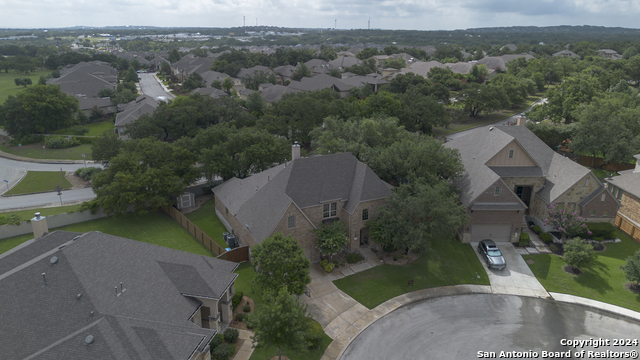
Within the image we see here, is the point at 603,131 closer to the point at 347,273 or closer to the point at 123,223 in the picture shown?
the point at 347,273

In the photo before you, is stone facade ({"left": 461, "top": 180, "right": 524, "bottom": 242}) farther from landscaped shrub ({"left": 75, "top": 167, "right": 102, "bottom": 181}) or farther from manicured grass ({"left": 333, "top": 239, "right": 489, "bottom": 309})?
landscaped shrub ({"left": 75, "top": 167, "right": 102, "bottom": 181})

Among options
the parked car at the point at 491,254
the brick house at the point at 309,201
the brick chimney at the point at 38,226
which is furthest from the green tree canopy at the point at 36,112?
the parked car at the point at 491,254

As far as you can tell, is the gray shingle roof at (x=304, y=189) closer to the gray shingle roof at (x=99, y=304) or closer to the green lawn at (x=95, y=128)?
the gray shingle roof at (x=99, y=304)

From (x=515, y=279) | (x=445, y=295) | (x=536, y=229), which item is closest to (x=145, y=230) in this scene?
(x=445, y=295)

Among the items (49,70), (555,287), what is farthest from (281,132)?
(49,70)

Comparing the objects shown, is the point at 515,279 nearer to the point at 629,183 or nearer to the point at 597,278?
the point at 597,278
